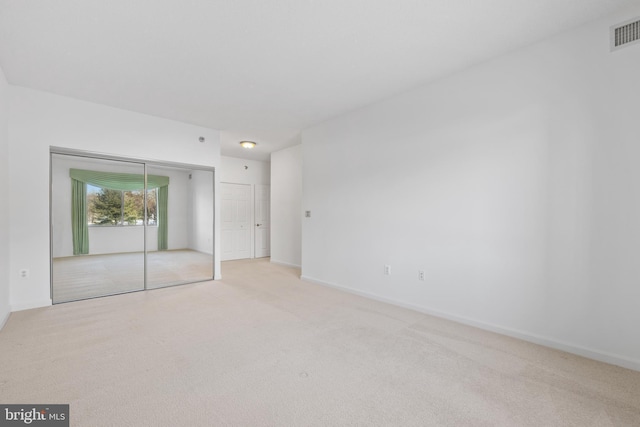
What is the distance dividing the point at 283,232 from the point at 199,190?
2371mm

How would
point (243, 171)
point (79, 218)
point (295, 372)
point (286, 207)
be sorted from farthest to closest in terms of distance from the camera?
point (243, 171)
point (286, 207)
point (79, 218)
point (295, 372)

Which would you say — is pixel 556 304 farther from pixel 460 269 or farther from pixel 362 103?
pixel 362 103

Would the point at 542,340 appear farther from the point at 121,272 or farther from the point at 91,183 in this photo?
the point at 91,183

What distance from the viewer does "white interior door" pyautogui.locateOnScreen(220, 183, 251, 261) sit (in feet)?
24.0

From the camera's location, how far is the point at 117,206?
4.43m

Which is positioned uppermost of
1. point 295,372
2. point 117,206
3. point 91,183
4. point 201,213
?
point 91,183

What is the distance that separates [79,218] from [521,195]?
560 cm

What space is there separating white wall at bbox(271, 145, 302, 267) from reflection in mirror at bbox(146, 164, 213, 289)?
2010 millimetres

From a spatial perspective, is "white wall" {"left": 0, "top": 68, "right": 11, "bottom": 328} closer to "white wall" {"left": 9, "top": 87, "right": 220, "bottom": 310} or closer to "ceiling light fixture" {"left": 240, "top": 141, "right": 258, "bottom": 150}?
"white wall" {"left": 9, "top": 87, "right": 220, "bottom": 310}

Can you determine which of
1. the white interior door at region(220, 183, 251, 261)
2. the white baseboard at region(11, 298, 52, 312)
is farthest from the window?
the white interior door at region(220, 183, 251, 261)

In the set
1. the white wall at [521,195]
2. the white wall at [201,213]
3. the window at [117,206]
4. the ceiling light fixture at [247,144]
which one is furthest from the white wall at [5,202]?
the white wall at [521,195]

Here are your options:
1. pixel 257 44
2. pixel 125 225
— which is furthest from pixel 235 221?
pixel 257 44

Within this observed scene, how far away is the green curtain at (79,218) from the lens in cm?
404

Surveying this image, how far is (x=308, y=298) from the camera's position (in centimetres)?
414
